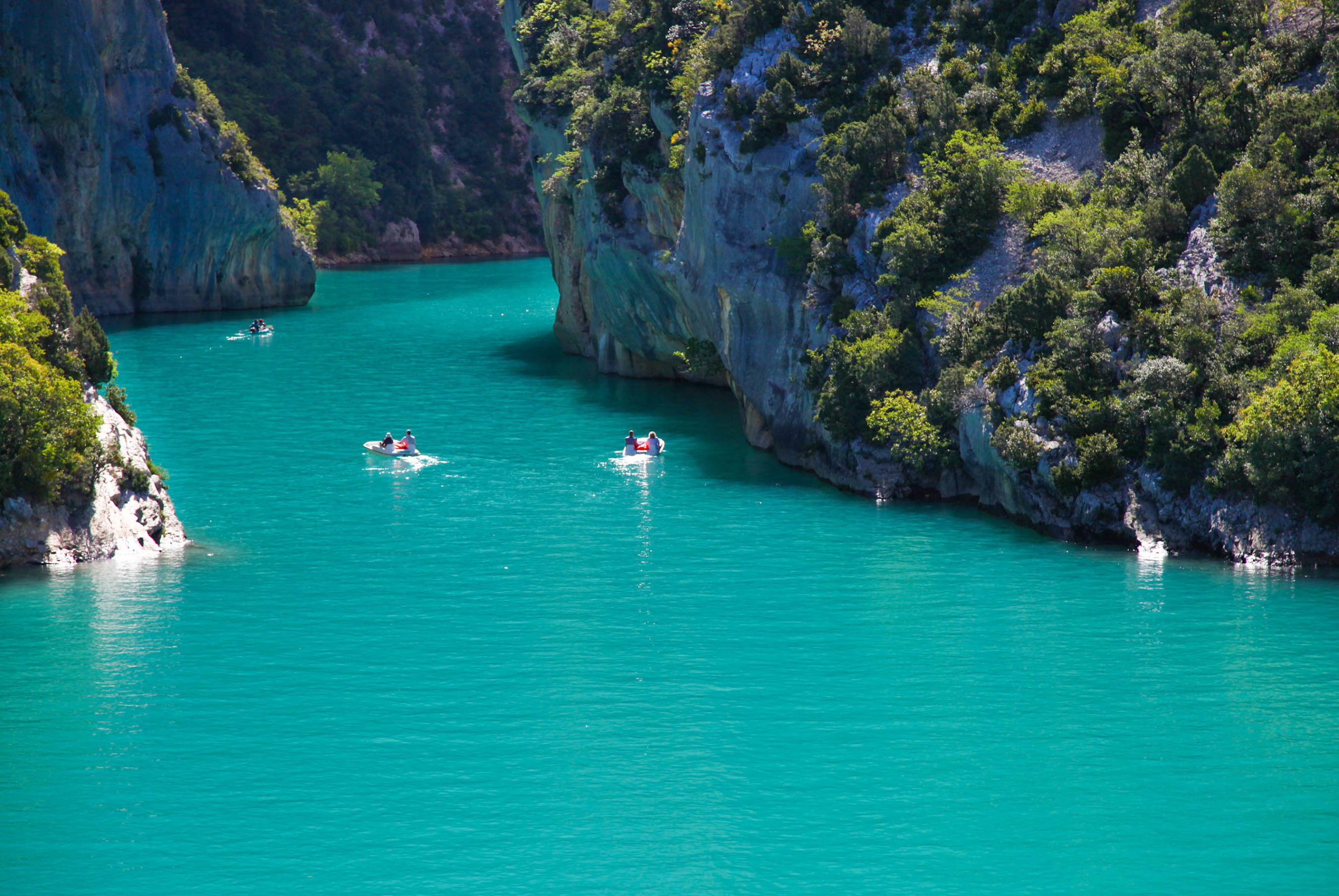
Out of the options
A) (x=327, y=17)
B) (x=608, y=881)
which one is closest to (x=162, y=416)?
(x=608, y=881)

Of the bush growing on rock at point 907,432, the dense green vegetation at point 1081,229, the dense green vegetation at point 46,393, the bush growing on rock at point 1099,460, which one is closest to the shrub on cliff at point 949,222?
the dense green vegetation at point 1081,229

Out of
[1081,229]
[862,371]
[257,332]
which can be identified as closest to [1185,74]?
→ [1081,229]

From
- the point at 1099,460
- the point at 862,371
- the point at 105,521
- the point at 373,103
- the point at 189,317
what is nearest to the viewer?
the point at 105,521

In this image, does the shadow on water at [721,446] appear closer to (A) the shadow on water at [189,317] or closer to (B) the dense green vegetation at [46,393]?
(B) the dense green vegetation at [46,393]

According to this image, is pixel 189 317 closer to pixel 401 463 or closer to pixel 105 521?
pixel 401 463

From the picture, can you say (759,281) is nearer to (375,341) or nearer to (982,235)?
(982,235)

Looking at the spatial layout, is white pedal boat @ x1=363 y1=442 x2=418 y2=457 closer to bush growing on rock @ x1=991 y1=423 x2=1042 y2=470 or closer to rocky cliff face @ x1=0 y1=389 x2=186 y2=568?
rocky cliff face @ x1=0 y1=389 x2=186 y2=568
